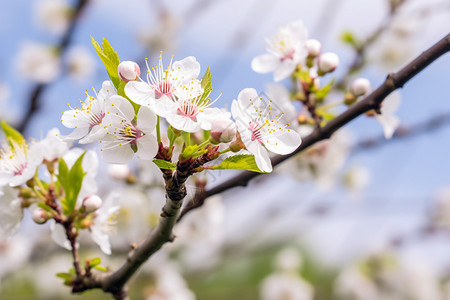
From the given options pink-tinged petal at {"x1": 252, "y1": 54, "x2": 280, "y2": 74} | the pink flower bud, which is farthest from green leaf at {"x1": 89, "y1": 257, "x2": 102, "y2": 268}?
the pink flower bud

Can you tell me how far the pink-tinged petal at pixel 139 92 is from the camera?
748 mm

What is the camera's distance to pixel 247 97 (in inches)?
30.9

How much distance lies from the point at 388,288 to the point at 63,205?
340cm

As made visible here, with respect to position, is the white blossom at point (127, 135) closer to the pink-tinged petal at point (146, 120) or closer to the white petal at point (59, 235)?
the pink-tinged petal at point (146, 120)

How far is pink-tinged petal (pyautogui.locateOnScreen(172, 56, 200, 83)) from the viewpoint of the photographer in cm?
84

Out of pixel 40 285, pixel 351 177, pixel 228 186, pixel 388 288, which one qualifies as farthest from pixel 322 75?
pixel 40 285

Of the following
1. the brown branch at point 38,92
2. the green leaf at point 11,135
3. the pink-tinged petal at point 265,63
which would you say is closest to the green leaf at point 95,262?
the green leaf at point 11,135

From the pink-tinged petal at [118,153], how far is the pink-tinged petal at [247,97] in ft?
0.74

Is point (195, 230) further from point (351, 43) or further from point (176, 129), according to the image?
point (176, 129)

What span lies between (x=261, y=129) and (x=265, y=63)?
0.46 meters

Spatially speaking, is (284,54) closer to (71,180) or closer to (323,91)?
(323,91)

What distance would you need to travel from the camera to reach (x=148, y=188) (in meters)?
1.51

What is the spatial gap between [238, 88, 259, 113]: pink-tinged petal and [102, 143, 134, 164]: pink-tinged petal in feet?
0.74

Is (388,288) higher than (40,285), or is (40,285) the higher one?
(40,285)
